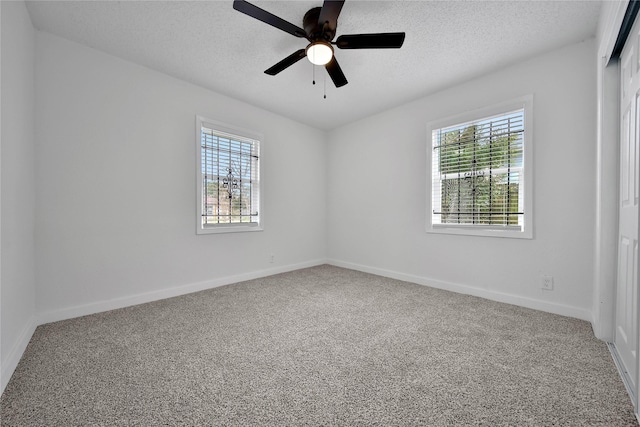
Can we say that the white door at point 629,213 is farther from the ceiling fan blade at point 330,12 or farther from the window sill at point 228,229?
the window sill at point 228,229

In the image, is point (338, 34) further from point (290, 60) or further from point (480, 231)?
point (480, 231)

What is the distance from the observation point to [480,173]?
3.13m

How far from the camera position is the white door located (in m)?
1.55

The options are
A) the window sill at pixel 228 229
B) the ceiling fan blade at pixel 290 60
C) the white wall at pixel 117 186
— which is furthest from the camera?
the window sill at pixel 228 229

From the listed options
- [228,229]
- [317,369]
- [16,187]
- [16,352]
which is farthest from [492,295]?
[16,187]

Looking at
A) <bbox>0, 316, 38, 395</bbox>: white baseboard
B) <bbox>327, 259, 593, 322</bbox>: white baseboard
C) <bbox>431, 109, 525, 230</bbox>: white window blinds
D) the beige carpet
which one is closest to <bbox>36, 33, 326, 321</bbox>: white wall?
<bbox>0, 316, 38, 395</bbox>: white baseboard

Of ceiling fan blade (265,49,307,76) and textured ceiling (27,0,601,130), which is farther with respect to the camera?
ceiling fan blade (265,49,307,76)

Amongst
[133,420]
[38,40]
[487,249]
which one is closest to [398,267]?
[487,249]

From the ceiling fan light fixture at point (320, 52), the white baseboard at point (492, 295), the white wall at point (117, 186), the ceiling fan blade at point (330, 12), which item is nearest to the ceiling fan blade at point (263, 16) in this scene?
the ceiling fan light fixture at point (320, 52)

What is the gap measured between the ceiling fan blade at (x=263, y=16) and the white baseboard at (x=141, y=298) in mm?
2808

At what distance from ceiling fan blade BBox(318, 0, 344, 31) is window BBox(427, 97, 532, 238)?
2.08m

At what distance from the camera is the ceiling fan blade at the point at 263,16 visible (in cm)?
170

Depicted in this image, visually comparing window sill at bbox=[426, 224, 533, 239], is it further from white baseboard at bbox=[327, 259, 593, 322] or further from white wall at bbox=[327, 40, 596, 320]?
white baseboard at bbox=[327, 259, 593, 322]

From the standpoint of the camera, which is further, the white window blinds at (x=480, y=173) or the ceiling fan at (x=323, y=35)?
the white window blinds at (x=480, y=173)
